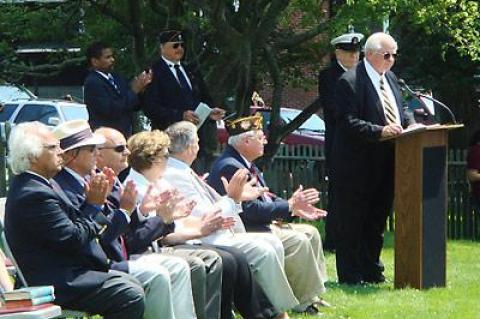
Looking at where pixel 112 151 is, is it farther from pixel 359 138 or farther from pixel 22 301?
pixel 359 138

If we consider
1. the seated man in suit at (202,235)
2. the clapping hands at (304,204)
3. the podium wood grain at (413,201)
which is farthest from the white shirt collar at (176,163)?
the podium wood grain at (413,201)

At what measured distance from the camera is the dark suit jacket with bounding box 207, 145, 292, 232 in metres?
8.90

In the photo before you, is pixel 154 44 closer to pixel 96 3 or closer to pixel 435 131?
pixel 96 3

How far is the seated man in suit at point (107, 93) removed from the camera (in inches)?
424

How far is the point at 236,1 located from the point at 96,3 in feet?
5.49

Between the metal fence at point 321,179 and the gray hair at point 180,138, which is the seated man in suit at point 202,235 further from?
the metal fence at point 321,179

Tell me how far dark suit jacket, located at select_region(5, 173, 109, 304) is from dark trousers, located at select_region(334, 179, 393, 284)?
3.90m

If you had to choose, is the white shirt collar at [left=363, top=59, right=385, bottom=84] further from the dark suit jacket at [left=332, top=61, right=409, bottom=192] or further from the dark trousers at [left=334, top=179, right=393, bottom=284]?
the dark trousers at [left=334, top=179, right=393, bottom=284]

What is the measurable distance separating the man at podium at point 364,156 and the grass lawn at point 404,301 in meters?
0.34

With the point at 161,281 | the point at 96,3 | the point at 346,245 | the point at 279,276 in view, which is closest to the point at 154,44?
the point at 96,3

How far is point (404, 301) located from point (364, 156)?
138 centimetres

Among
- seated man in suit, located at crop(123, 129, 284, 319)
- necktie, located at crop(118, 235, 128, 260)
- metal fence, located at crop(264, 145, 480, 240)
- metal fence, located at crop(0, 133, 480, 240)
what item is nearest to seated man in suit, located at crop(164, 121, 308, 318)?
seated man in suit, located at crop(123, 129, 284, 319)

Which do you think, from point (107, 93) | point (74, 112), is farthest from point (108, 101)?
point (74, 112)

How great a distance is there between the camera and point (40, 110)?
23203mm
